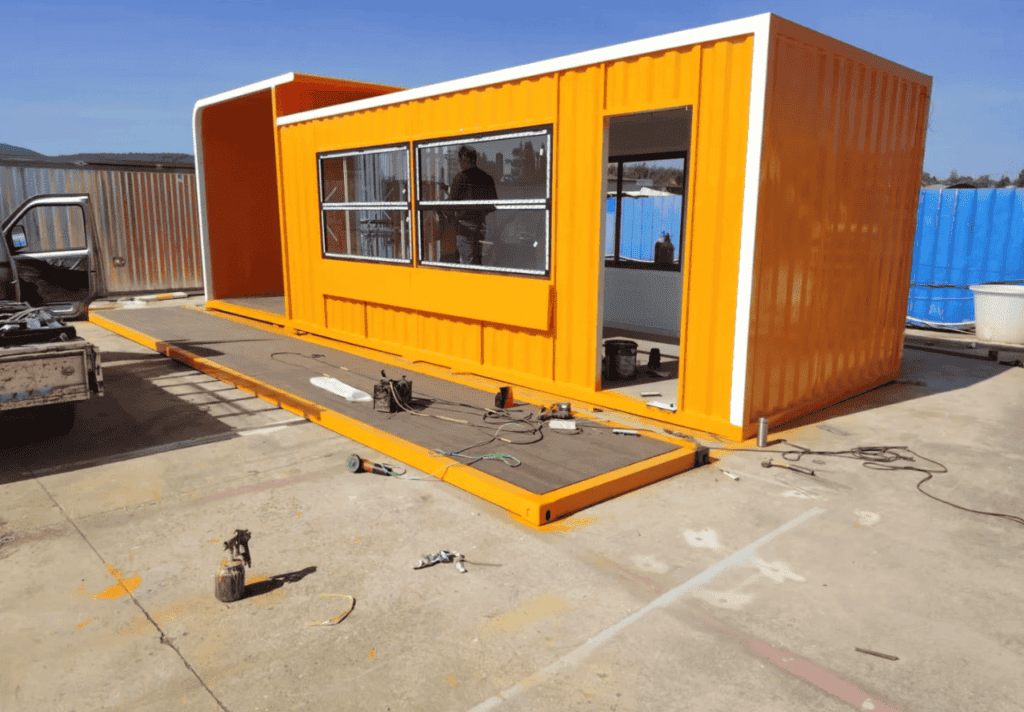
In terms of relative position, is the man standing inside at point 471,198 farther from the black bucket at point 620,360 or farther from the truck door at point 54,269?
the truck door at point 54,269

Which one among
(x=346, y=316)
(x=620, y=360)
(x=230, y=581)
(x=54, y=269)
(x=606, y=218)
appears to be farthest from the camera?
(x=346, y=316)

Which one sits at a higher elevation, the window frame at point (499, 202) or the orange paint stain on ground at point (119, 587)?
the window frame at point (499, 202)

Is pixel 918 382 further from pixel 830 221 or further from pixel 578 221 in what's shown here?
pixel 578 221

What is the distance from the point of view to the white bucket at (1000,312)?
1093cm

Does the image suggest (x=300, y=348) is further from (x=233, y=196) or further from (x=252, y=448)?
(x=233, y=196)

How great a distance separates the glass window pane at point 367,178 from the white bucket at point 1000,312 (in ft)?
31.0

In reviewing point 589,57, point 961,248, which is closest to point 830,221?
point 589,57

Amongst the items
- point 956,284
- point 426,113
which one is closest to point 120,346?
point 426,113

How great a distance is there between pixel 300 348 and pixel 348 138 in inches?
119

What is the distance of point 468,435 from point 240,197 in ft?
34.5

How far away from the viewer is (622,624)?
3.29 metres

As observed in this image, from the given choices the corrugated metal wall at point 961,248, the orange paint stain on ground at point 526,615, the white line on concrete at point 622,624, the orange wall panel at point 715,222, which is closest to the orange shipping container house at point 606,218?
Answer: the orange wall panel at point 715,222

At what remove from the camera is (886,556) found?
13.1 ft

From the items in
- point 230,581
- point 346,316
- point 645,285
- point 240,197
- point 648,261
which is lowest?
point 230,581
